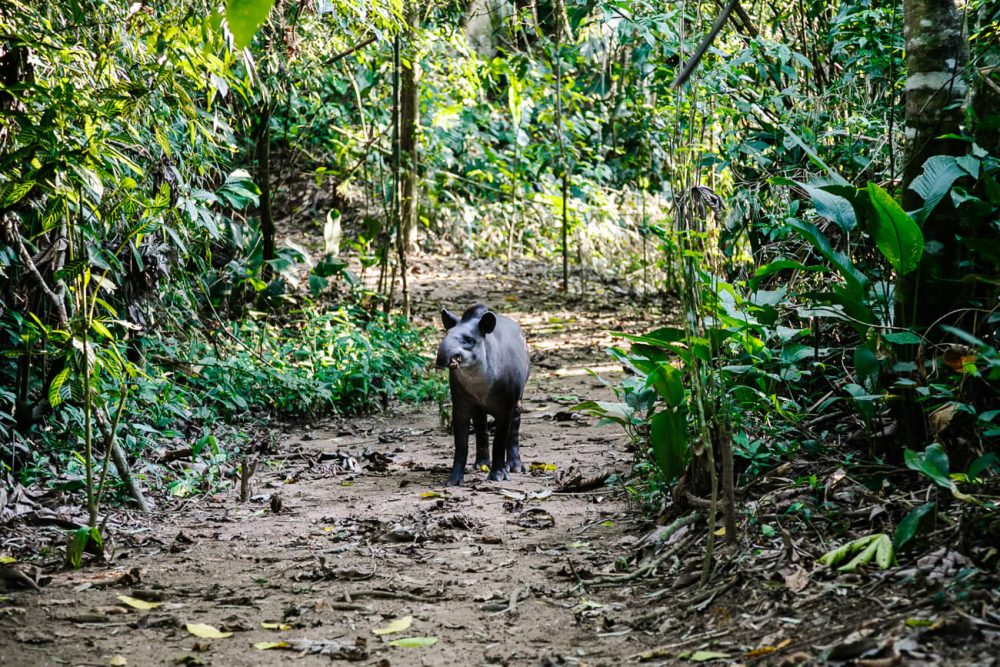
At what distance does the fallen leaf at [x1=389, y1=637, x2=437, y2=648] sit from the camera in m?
3.43

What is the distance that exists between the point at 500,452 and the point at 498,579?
6.65 ft

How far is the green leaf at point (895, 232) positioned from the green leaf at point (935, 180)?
0.43 feet

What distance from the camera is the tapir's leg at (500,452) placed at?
618 cm

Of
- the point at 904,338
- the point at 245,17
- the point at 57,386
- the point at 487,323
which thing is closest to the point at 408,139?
the point at 487,323

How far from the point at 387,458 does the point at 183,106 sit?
2756 mm

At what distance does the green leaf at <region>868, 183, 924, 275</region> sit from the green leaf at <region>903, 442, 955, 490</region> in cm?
91

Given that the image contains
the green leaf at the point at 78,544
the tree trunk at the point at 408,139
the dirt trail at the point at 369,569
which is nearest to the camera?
the dirt trail at the point at 369,569

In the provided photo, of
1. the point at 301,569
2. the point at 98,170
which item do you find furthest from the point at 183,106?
the point at 301,569

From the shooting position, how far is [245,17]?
0.91 meters

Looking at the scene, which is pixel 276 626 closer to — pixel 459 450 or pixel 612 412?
pixel 612 412

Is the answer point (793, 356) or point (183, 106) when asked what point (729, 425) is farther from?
point (183, 106)

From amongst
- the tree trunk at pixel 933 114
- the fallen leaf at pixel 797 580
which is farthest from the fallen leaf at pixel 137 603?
the tree trunk at pixel 933 114

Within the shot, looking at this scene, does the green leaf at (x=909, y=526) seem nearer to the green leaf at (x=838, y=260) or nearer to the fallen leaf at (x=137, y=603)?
the green leaf at (x=838, y=260)

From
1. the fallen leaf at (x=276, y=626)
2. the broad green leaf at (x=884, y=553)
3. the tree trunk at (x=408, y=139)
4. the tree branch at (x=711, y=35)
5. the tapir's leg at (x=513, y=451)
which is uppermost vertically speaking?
the tree trunk at (x=408, y=139)
